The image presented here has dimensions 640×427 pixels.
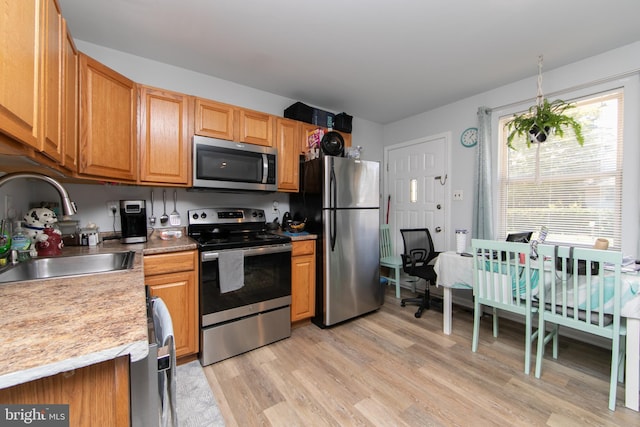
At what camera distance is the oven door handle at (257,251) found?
6.39 ft

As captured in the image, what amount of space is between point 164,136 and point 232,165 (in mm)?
560

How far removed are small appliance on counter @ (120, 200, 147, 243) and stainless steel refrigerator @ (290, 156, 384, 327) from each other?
4.75 ft

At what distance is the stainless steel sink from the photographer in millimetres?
1301

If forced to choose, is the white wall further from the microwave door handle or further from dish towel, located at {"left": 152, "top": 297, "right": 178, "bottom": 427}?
dish towel, located at {"left": 152, "top": 297, "right": 178, "bottom": 427}

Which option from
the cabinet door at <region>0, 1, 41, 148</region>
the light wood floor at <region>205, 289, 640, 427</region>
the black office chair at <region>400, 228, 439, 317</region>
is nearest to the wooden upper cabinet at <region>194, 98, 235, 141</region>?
the cabinet door at <region>0, 1, 41, 148</region>

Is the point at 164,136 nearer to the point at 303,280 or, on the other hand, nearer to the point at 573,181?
the point at 303,280

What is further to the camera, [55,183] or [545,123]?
[545,123]

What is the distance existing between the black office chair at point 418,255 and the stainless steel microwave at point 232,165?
1.65 m

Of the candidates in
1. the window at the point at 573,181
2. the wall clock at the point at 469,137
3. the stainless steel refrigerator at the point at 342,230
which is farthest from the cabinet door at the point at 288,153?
the window at the point at 573,181

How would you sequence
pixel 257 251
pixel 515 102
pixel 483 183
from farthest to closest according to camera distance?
pixel 483 183, pixel 515 102, pixel 257 251

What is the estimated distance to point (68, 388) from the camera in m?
0.62

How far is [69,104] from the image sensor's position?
4.46 feet

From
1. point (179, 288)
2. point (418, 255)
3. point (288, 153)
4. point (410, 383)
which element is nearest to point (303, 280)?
point (179, 288)

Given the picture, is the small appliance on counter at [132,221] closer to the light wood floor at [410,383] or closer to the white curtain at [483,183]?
the light wood floor at [410,383]
